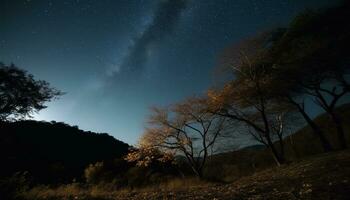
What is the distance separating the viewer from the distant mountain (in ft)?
161

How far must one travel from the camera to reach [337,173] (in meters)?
12.0

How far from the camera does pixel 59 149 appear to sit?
6481 cm

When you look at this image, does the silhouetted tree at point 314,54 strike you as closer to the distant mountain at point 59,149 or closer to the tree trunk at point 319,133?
the tree trunk at point 319,133

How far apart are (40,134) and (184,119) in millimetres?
50441

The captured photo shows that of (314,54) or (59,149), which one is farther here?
(59,149)

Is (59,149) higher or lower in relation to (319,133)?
higher

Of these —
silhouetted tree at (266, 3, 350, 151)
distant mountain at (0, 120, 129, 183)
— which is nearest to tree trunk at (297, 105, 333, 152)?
silhouetted tree at (266, 3, 350, 151)

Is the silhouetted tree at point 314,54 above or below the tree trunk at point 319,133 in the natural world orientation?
above

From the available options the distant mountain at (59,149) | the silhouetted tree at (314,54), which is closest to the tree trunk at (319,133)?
the silhouetted tree at (314,54)

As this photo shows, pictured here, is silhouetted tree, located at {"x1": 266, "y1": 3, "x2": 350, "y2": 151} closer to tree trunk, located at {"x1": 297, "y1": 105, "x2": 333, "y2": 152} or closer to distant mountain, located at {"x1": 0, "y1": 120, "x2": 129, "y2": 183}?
tree trunk, located at {"x1": 297, "y1": 105, "x2": 333, "y2": 152}

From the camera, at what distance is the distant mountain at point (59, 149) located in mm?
49094

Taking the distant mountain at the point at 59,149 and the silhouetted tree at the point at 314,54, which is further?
the distant mountain at the point at 59,149

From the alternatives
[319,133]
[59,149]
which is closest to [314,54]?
[319,133]

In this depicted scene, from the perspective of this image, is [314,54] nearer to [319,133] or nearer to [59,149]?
[319,133]
